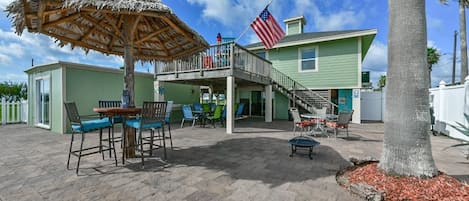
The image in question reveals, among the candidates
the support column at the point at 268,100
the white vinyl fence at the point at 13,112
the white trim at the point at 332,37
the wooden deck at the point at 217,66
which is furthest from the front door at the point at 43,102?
the white trim at the point at 332,37

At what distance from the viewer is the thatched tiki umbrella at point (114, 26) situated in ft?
9.71

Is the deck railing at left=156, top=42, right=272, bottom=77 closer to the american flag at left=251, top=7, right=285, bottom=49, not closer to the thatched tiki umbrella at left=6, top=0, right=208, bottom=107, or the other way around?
the american flag at left=251, top=7, right=285, bottom=49

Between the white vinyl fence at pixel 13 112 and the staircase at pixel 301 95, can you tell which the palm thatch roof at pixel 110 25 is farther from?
the white vinyl fence at pixel 13 112

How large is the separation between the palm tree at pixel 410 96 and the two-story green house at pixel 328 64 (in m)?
9.22

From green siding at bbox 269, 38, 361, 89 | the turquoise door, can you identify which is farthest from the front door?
the turquoise door

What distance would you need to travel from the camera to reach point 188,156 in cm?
434

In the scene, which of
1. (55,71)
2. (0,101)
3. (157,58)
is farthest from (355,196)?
(0,101)

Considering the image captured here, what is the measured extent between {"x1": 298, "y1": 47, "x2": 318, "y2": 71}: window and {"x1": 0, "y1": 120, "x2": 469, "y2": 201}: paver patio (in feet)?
25.8

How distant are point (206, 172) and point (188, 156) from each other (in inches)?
43.0

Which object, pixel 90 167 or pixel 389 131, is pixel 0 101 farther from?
pixel 389 131

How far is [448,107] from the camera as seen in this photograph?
6.87 metres

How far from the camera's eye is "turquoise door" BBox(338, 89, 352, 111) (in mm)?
11209

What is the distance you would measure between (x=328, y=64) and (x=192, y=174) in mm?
10813

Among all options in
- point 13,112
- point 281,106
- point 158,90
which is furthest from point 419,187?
point 13,112
